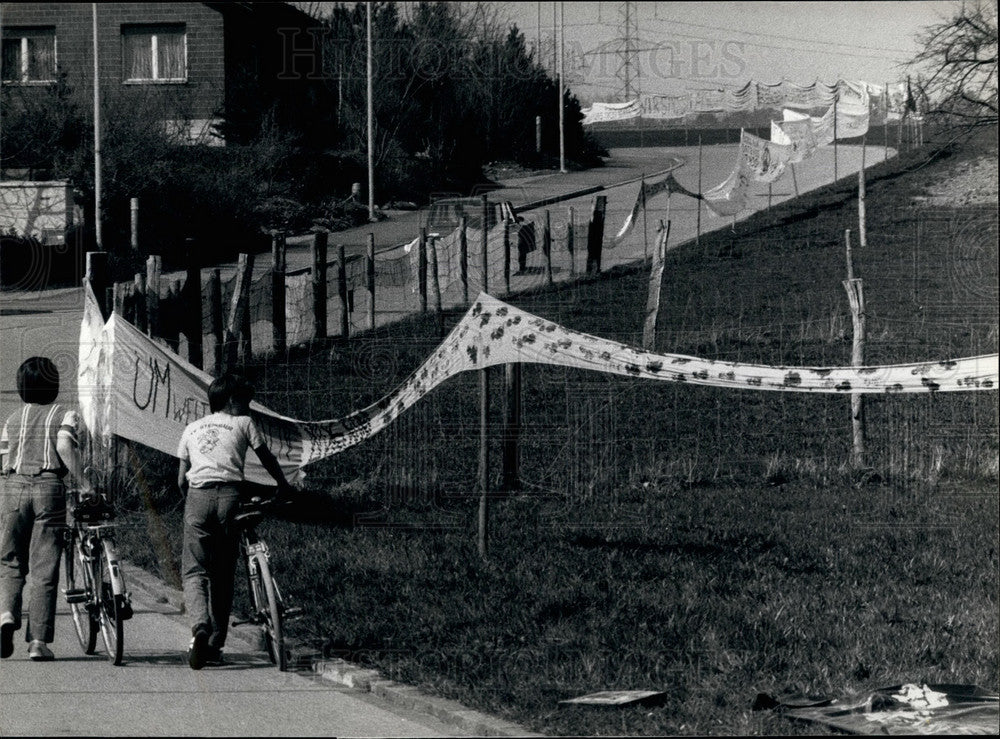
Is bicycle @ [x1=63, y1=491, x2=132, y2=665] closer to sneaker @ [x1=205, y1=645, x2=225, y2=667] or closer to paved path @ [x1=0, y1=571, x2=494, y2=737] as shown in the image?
paved path @ [x1=0, y1=571, x2=494, y2=737]

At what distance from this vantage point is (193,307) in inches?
499

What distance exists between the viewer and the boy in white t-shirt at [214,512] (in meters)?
7.56

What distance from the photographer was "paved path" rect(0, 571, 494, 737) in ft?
20.5

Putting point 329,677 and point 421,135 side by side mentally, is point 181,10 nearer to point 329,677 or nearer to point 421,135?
point 421,135

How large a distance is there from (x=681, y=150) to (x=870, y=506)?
1094 cm

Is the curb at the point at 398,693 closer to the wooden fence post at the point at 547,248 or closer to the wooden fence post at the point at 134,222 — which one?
the wooden fence post at the point at 547,248

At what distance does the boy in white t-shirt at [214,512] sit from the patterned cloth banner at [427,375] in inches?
94.6

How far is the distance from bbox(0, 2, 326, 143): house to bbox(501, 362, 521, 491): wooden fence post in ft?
28.0

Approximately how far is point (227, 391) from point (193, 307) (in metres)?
5.04

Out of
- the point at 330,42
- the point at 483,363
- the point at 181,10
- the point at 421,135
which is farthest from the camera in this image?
the point at 181,10

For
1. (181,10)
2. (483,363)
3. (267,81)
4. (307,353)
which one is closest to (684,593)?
(483,363)

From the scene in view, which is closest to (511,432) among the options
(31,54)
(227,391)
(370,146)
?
(227,391)

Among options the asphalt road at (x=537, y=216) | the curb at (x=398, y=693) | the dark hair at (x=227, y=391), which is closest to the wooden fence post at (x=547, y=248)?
the asphalt road at (x=537, y=216)

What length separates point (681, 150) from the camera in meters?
20.7
